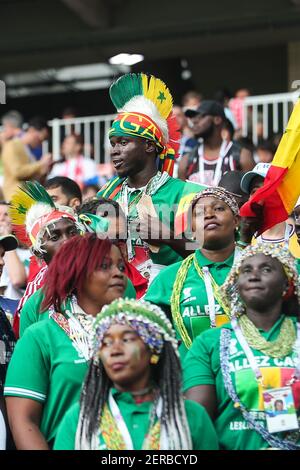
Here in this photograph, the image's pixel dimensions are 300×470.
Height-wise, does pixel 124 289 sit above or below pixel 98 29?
below

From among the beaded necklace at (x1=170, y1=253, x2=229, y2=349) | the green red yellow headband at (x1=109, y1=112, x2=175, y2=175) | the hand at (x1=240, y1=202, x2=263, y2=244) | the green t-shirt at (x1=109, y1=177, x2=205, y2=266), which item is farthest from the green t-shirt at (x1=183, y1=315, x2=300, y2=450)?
the green red yellow headband at (x1=109, y1=112, x2=175, y2=175)

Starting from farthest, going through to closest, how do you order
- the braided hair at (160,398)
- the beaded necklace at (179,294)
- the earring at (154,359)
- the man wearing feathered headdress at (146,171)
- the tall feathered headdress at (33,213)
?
the man wearing feathered headdress at (146,171)
the tall feathered headdress at (33,213)
the beaded necklace at (179,294)
the earring at (154,359)
the braided hair at (160,398)

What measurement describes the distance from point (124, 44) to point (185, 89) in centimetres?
153

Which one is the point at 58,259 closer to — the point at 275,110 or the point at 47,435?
the point at 47,435

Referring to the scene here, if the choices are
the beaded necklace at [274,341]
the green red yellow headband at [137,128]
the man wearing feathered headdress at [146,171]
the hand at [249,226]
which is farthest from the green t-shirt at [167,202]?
the beaded necklace at [274,341]

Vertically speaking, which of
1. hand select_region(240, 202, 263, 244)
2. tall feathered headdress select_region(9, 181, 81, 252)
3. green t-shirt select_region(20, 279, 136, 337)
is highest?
tall feathered headdress select_region(9, 181, 81, 252)

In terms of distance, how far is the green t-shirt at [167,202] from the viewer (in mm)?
6637

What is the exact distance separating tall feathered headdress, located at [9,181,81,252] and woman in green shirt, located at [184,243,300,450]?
1.46m

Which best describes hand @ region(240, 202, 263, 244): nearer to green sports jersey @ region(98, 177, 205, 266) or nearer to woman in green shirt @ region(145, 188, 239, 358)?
woman in green shirt @ region(145, 188, 239, 358)

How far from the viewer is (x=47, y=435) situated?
16.5 ft

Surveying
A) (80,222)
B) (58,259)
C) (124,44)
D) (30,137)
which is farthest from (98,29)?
(58,259)

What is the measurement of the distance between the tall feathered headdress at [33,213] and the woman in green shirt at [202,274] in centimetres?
75

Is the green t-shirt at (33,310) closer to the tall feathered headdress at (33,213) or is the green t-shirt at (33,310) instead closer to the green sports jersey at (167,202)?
the tall feathered headdress at (33,213)

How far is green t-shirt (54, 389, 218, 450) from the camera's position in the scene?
4.56 m
